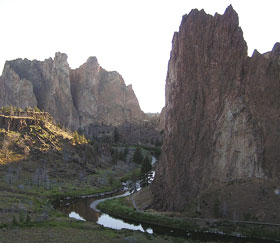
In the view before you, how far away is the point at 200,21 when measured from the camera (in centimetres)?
8444

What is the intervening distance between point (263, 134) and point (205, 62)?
819 inches

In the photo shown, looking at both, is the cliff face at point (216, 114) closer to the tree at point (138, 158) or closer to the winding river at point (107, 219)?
the winding river at point (107, 219)

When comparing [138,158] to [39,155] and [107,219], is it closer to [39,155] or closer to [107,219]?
[39,155]

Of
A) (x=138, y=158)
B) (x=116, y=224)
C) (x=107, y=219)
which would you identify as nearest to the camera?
(x=116, y=224)

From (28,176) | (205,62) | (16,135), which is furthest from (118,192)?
(205,62)

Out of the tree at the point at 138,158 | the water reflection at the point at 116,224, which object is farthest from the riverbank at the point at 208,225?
the tree at the point at 138,158

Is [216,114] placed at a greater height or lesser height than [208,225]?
greater

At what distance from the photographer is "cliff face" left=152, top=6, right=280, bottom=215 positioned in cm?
7012

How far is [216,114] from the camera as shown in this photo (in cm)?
7625

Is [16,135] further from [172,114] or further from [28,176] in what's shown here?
[172,114]

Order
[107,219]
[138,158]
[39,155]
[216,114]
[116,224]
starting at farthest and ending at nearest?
[138,158]
[39,155]
[107,219]
[216,114]
[116,224]

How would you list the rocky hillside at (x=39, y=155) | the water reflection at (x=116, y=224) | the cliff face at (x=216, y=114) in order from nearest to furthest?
the water reflection at (x=116, y=224) < the cliff face at (x=216, y=114) < the rocky hillside at (x=39, y=155)

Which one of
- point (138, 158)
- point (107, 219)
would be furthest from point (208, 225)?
point (138, 158)

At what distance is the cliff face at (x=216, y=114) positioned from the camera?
7012cm
